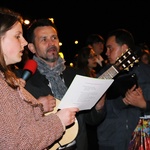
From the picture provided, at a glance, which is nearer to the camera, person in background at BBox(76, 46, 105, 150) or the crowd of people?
the crowd of people

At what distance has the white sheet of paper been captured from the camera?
1874 millimetres

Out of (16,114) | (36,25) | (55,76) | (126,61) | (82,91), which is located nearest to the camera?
(16,114)

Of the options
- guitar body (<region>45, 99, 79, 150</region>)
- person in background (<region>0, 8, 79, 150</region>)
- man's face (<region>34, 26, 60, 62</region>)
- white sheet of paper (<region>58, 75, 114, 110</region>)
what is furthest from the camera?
man's face (<region>34, 26, 60, 62</region>)

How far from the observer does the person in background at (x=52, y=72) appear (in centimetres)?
255

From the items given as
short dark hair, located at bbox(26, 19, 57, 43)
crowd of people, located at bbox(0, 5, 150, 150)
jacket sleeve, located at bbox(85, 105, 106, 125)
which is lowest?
jacket sleeve, located at bbox(85, 105, 106, 125)

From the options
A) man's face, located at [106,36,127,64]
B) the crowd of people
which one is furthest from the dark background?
the crowd of people

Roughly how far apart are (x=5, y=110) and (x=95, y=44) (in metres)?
4.48

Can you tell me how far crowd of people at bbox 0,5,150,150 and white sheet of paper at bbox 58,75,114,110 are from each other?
2.9 inches

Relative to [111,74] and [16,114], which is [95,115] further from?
[16,114]

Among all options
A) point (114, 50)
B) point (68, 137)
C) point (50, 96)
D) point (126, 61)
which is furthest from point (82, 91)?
point (114, 50)

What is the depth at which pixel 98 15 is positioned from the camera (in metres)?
20.9

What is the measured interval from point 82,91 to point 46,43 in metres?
0.98

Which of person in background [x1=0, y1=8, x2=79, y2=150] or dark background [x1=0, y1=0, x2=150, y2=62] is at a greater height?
dark background [x1=0, y1=0, x2=150, y2=62]

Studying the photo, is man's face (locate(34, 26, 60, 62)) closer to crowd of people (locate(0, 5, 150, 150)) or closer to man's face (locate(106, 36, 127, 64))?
crowd of people (locate(0, 5, 150, 150))
